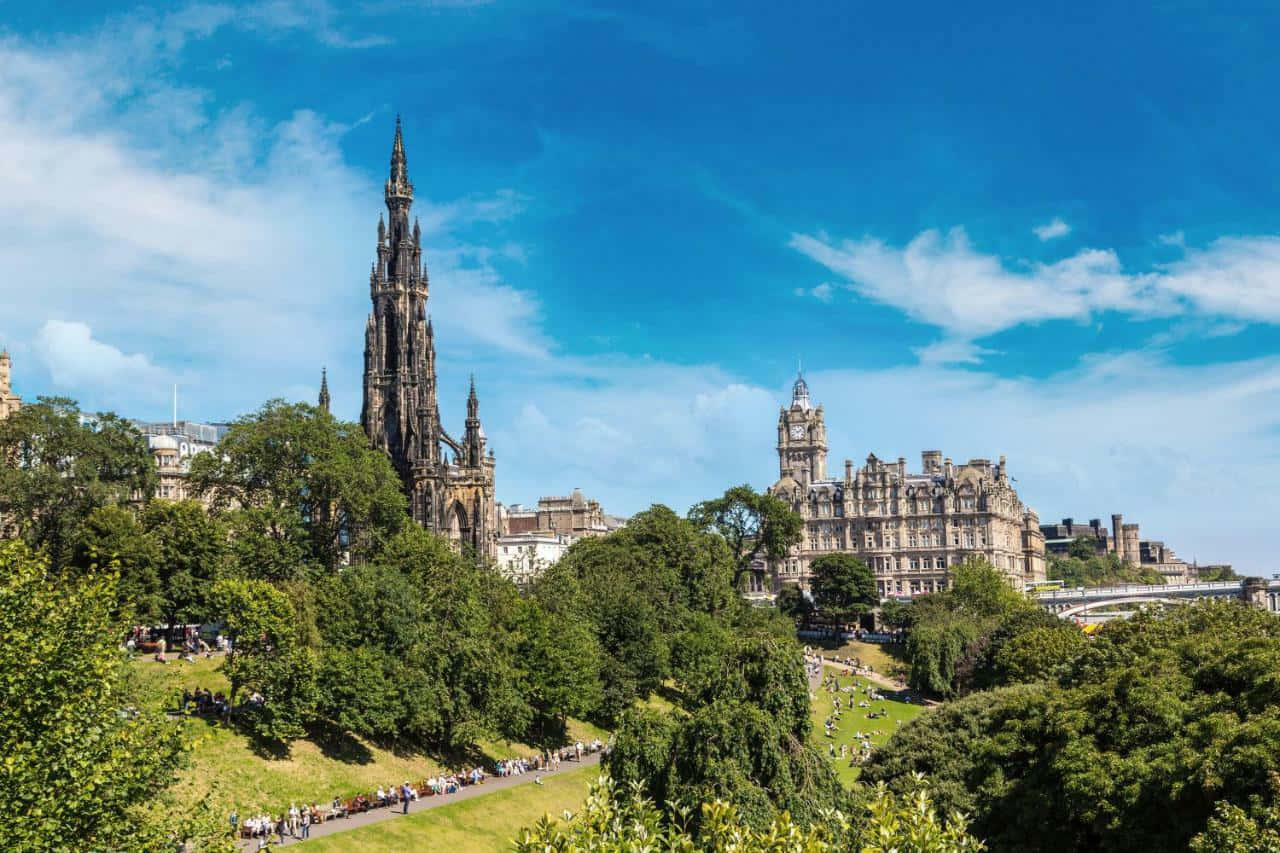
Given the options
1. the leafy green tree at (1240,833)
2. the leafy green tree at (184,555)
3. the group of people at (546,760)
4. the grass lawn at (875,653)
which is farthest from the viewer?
the grass lawn at (875,653)

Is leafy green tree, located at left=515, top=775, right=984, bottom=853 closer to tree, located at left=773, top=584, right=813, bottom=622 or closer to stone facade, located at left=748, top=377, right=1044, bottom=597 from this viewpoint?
tree, located at left=773, top=584, right=813, bottom=622

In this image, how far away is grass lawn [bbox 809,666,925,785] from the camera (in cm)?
8650

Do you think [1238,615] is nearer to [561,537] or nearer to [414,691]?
[414,691]

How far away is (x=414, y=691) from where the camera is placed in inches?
2426

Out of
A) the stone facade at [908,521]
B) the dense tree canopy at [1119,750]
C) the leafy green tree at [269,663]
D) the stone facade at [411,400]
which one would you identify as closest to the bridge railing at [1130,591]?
the stone facade at [908,521]

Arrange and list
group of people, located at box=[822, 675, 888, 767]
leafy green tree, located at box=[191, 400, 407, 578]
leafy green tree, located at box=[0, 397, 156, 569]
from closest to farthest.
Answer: leafy green tree, located at box=[0, 397, 156, 569] → group of people, located at box=[822, 675, 888, 767] → leafy green tree, located at box=[191, 400, 407, 578]

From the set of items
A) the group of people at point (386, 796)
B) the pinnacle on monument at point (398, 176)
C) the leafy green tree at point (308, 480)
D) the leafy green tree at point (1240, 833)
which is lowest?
the group of people at point (386, 796)

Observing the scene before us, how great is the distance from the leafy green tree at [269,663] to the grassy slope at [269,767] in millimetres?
1472

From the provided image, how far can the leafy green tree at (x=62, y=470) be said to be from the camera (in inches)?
2950

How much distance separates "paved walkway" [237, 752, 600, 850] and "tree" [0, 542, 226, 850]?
13012 millimetres

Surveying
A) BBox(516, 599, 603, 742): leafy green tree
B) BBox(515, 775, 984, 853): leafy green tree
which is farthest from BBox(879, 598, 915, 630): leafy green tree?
BBox(515, 775, 984, 853): leafy green tree

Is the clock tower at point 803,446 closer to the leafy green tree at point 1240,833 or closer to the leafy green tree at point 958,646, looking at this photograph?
the leafy green tree at point 958,646

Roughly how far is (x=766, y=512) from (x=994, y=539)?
51.8 meters

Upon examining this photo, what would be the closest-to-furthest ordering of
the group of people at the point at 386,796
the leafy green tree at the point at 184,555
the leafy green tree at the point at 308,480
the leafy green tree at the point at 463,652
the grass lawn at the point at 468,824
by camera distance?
the group of people at the point at 386,796 < the grass lawn at the point at 468,824 < the leafy green tree at the point at 463,652 < the leafy green tree at the point at 184,555 < the leafy green tree at the point at 308,480
